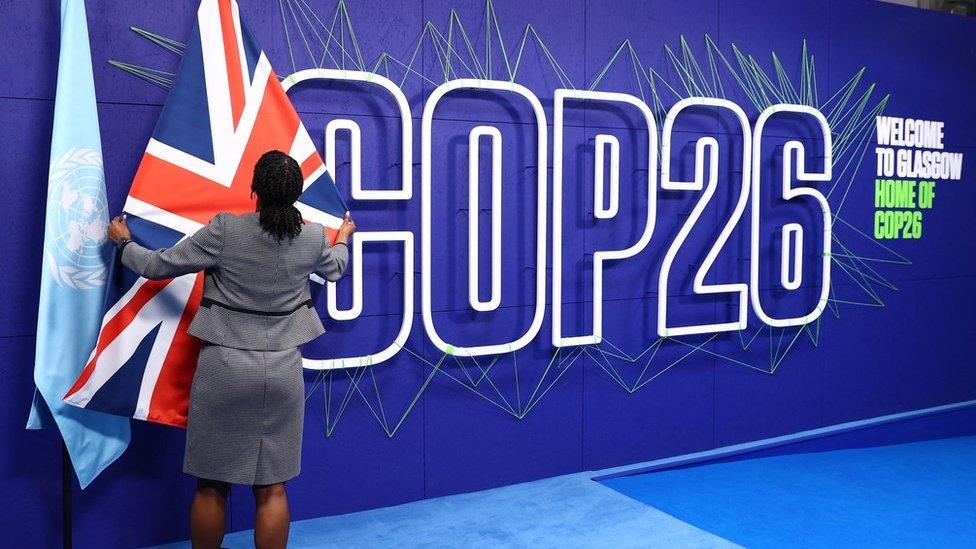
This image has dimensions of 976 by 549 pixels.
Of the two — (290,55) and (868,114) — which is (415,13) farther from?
(868,114)

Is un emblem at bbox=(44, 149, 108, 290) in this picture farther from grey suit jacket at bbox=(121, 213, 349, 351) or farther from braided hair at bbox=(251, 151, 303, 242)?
braided hair at bbox=(251, 151, 303, 242)

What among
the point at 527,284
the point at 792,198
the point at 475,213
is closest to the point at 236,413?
the point at 475,213

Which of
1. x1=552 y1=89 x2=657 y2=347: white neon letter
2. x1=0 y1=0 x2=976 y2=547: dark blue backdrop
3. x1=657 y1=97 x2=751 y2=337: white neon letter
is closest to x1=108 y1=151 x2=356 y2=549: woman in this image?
x1=0 y1=0 x2=976 y2=547: dark blue backdrop

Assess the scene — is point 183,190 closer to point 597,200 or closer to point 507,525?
point 507,525

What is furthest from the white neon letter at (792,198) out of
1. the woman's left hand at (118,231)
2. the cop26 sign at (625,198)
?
the woman's left hand at (118,231)

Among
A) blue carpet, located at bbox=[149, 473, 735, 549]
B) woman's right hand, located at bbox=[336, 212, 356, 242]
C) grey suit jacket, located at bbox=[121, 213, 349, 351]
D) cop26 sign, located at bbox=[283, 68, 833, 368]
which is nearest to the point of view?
grey suit jacket, located at bbox=[121, 213, 349, 351]

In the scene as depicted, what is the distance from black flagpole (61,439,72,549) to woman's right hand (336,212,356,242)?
1.08 meters

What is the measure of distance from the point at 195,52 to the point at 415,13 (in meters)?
0.94

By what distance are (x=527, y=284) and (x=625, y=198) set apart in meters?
0.64

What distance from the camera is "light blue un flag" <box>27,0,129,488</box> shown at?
2734mm

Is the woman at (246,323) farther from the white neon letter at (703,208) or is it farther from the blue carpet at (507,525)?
the white neon letter at (703,208)

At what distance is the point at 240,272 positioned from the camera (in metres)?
2.63

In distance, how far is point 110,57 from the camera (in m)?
2.98

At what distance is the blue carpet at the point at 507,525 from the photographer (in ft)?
10.6
